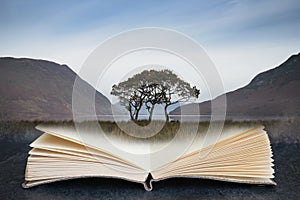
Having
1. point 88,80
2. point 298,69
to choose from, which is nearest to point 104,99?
point 88,80

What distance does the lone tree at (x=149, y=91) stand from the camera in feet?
1.94

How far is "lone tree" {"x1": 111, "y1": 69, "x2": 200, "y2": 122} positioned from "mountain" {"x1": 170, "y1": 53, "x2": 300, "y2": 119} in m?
0.26

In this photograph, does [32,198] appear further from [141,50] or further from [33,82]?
[33,82]

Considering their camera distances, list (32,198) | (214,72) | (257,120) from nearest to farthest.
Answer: (32,198)
(214,72)
(257,120)

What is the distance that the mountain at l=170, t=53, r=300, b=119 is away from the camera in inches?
31.9

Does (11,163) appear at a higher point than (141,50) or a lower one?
lower

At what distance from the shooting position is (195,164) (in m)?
0.43

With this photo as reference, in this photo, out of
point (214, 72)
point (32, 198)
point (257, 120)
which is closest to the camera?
point (32, 198)

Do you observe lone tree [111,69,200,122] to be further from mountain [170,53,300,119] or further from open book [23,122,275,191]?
mountain [170,53,300,119]

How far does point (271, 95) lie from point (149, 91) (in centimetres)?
40

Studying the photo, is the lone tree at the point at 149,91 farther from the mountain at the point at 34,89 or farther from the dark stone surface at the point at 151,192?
the mountain at the point at 34,89

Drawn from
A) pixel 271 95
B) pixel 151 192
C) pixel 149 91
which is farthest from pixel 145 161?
pixel 271 95

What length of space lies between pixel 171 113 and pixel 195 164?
189mm

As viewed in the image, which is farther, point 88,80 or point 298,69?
point 298,69
